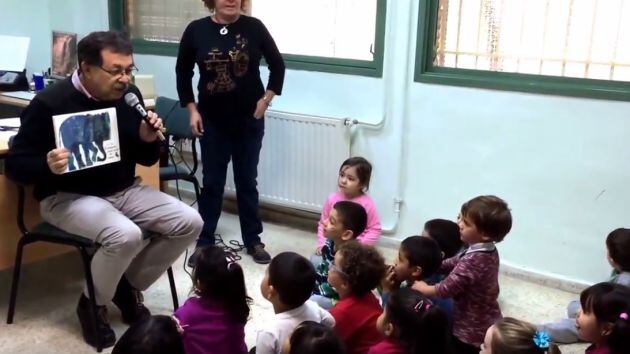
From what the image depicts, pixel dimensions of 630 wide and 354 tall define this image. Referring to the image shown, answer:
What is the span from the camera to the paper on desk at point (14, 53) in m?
3.95

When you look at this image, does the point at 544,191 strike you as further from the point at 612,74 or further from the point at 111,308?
the point at 111,308

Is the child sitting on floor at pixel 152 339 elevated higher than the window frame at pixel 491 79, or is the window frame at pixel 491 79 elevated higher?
the window frame at pixel 491 79

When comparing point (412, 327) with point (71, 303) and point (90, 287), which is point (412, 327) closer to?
point (90, 287)

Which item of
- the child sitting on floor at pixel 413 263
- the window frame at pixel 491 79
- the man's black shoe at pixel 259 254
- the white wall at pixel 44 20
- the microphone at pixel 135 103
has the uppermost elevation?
the white wall at pixel 44 20

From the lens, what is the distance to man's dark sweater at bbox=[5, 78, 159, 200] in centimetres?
233

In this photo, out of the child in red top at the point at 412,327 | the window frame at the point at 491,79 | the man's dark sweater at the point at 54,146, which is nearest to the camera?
the child in red top at the point at 412,327

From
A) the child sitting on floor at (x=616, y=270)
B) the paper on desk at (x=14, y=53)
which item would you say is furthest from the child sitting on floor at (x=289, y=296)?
the paper on desk at (x=14, y=53)

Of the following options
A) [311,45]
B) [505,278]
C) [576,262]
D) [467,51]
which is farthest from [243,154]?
[576,262]

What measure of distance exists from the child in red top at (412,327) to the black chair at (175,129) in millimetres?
1748

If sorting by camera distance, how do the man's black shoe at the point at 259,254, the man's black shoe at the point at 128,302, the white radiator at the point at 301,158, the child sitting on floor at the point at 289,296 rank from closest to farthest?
the child sitting on floor at the point at 289,296
the man's black shoe at the point at 128,302
the man's black shoe at the point at 259,254
the white radiator at the point at 301,158

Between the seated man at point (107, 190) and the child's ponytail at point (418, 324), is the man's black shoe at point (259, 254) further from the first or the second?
the child's ponytail at point (418, 324)

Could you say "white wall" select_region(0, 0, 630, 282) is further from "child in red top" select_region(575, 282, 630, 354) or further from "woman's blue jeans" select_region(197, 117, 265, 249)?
"child in red top" select_region(575, 282, 630, 354)

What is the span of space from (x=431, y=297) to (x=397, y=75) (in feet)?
4.59

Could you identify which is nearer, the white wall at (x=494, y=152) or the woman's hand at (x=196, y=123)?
the white wall at (x=494, y=152)
